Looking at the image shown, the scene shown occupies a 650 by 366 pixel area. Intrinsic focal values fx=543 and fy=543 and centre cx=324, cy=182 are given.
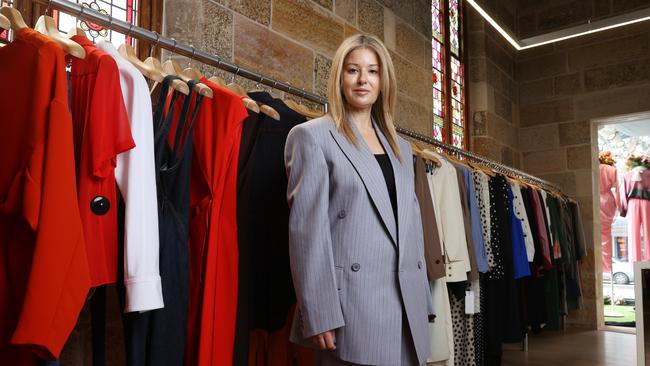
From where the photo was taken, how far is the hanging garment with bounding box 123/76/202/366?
4.28 ft

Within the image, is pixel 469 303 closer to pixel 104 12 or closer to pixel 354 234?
pixel 354 234

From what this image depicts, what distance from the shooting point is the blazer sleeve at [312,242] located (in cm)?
139

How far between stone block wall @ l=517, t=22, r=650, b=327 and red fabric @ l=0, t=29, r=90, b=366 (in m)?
5.77

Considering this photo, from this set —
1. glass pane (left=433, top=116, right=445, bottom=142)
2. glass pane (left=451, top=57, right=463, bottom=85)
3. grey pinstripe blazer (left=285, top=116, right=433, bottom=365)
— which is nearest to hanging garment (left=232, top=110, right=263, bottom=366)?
grey pinstripe blazer (left=285, top=116, right=433, bottom=365)

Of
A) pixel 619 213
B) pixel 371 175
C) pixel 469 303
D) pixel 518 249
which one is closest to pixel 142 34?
pixel 371 175

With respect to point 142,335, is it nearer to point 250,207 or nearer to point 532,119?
point 250,207

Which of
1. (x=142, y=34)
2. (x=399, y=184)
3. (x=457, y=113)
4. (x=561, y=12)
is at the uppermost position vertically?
(x=561, y=12)

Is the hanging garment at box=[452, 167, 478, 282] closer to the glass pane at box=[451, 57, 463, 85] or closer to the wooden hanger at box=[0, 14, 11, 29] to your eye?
the wooden hanger at box=[0, 14, 11, 29]

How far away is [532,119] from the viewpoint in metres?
6.27

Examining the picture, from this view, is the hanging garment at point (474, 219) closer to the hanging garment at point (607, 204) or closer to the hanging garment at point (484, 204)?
the hanging garment at point (484, 204)

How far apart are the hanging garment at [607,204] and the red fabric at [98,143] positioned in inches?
304

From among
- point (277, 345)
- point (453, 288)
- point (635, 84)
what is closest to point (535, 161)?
point (635, 84)

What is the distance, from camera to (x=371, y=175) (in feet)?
5.03

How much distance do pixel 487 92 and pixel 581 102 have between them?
3.76 feet
